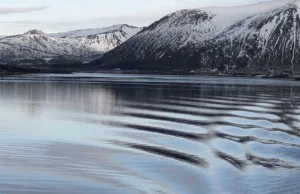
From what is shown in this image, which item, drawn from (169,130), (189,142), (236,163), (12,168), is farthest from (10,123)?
(236,163)

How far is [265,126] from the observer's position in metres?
36.4

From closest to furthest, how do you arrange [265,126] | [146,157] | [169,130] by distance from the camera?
1. [146,157]
2. [169,130]
3. [265,126]

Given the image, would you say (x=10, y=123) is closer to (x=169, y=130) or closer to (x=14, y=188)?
(x=169, y=130)

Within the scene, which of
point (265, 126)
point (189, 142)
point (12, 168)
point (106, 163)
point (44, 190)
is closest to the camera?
point (44, 190)

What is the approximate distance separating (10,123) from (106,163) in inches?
550

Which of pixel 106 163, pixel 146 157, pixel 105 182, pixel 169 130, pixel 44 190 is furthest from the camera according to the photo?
pixel 169 130

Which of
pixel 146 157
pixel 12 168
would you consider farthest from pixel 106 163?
pixel 12 168

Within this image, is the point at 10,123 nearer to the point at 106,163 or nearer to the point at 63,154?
the point at 63,154

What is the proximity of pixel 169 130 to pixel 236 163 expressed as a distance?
35.1 ft

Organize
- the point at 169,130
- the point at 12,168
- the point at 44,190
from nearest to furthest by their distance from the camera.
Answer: the point at 44,190 < the point at 12,168 < the point at 169,130

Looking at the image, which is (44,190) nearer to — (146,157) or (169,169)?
(169,169)

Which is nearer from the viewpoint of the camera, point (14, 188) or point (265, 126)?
point (14, 188)

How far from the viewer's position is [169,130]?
3291cm

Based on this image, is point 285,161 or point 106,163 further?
point 285,161
